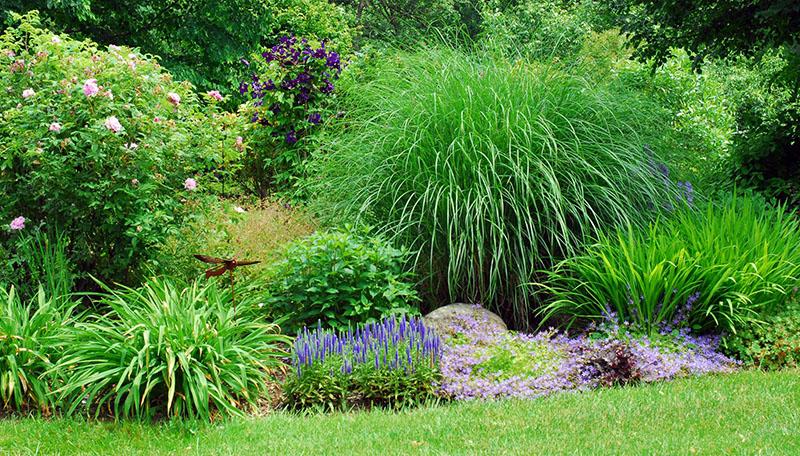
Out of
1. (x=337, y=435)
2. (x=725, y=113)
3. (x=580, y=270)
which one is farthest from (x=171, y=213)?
(x=725, y=113)

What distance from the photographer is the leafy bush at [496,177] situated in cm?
556

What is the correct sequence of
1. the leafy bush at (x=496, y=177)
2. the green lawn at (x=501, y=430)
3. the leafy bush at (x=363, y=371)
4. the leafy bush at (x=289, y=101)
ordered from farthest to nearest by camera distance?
the leafy bush at (x=289, y=101)
the leafy bush at (x=496, y=177)
the leafy bush at (x=363, y=371)
the green lawn at (x=501, y=430)

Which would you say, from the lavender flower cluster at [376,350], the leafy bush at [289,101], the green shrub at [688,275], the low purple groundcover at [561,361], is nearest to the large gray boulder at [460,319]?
the low purple groundcover at [561,361]

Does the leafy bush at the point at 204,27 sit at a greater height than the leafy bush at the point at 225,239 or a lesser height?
greater

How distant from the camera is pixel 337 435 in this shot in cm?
371

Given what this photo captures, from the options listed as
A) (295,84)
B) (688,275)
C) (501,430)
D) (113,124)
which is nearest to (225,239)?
(113,124)

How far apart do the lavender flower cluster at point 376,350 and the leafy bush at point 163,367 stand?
0.29 metres

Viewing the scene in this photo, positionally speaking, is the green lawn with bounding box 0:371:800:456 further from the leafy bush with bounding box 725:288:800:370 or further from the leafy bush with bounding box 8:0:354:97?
the leafy bush with bounding box 8:0:354:97

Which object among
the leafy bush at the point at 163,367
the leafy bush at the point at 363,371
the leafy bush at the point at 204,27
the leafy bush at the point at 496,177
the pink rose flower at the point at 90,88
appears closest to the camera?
the leafy bush at the point at 163,367

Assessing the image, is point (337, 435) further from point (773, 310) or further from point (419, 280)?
point (773, 310)

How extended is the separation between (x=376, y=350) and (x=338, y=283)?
82 centimetres

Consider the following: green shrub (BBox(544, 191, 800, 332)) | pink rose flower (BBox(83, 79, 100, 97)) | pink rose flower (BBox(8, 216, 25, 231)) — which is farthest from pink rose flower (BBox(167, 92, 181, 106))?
green shrub (BBox(544, 191, 800, 332))

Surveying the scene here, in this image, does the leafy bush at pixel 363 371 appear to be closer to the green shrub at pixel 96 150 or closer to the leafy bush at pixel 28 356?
the leafy bush at pixel 28 356

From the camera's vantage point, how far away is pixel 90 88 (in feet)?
16.4
